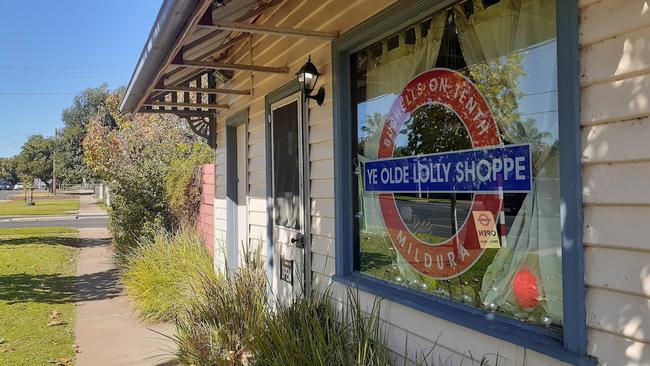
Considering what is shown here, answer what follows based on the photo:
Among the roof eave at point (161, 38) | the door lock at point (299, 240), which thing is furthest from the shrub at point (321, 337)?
the roof eave at point (161, 38)

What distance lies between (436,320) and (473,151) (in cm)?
97

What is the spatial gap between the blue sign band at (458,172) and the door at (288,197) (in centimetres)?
126

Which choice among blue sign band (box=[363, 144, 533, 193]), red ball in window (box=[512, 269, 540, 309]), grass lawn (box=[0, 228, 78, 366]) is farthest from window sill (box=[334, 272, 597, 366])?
grass lawn (box=[0, 228, 78, 366])

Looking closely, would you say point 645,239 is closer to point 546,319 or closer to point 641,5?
point 546,319

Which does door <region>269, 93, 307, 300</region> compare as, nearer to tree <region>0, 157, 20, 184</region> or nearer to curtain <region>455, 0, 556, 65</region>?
curtain <region>455, 0, 556, 65</region>

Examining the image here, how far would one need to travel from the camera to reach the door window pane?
16.1 feet

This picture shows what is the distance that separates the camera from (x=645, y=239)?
184cm

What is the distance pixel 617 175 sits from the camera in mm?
1931

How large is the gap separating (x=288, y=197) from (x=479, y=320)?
2.82m

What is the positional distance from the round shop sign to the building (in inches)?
0.4

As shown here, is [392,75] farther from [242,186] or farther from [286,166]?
[242,186]

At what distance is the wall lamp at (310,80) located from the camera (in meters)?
4.14

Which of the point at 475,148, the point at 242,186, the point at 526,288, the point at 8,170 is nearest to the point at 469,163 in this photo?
the point at 475,148

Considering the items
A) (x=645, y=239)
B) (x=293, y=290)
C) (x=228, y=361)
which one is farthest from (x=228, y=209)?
(x=645, y=239)
